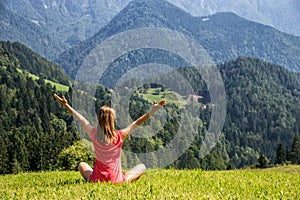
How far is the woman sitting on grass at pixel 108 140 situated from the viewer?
29.6 feet

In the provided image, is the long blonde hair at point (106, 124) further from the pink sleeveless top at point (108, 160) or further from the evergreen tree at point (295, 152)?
the evergreen tree at point (295, 152)

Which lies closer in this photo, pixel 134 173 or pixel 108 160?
pixel 108 160

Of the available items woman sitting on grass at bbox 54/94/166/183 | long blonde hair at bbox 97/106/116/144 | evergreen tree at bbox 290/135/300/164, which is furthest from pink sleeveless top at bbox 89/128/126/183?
evergreen tree at bbox 290/135/300/164

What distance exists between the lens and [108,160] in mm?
9594

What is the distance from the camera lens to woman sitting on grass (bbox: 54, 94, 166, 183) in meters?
9.02

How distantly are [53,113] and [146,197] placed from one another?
163 metres

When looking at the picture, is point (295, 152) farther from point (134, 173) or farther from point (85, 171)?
point (85, 171)

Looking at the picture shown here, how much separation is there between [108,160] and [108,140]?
1.93ft

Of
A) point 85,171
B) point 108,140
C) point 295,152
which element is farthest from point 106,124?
point 295,152

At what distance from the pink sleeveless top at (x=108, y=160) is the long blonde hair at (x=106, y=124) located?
153 mm

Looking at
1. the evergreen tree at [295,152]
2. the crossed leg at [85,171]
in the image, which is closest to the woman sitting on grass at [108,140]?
the crossed leg at [85,171]

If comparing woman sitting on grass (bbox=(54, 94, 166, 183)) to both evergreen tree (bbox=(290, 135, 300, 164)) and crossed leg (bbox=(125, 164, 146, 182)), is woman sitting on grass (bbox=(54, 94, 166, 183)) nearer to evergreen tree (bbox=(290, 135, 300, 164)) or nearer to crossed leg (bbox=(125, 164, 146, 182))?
crossed leg (bbox=(125, 164, 146, 182))

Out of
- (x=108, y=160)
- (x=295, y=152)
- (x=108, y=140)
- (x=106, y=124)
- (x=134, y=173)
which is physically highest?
(x=106, y=124)

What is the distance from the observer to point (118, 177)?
32.3 ft
